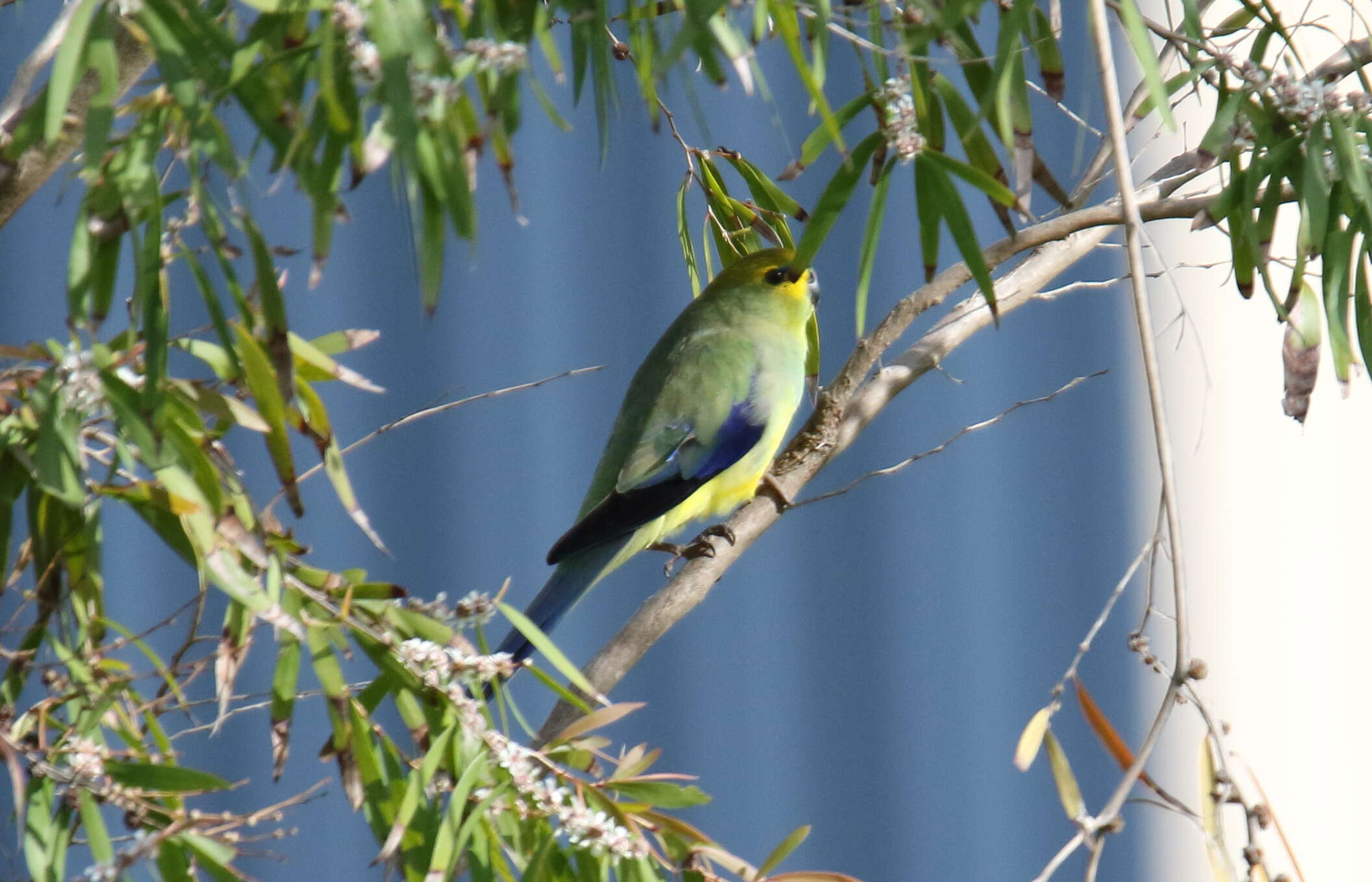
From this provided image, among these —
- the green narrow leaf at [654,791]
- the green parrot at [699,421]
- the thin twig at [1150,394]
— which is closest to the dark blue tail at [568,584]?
the green parrot at [699,421]

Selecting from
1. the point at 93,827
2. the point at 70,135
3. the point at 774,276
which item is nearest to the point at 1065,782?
the point at 93,827

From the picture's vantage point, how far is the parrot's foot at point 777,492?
1.08m

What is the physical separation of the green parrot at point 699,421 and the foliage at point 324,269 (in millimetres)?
327

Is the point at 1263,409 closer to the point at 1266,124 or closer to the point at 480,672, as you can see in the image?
the point at 1266,124

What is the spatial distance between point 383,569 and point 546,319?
1.30 ft

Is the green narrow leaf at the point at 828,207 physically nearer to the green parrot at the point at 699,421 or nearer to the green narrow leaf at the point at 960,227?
the green narrow leaf at the point at 960,227

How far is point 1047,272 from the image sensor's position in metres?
1.02

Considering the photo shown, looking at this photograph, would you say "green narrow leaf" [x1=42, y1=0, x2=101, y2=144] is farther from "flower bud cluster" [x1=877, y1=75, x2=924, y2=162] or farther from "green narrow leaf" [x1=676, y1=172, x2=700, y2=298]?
"green narrow leaf" [x1=676, y1=172, x2=700, y2=298]

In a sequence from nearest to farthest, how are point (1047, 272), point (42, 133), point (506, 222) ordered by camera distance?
point (42, 133) → point (1047, 272) → point (506, 222)

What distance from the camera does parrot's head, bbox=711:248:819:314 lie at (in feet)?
4.19

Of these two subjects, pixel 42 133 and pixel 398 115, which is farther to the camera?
pixel 42 133

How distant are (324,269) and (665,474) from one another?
53 cm

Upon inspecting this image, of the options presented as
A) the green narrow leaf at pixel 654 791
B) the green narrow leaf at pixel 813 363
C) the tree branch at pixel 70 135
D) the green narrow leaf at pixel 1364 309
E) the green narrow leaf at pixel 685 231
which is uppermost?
the tree branch at pixel 70 135

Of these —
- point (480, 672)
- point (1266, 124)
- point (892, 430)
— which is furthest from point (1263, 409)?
point (480, 672)
